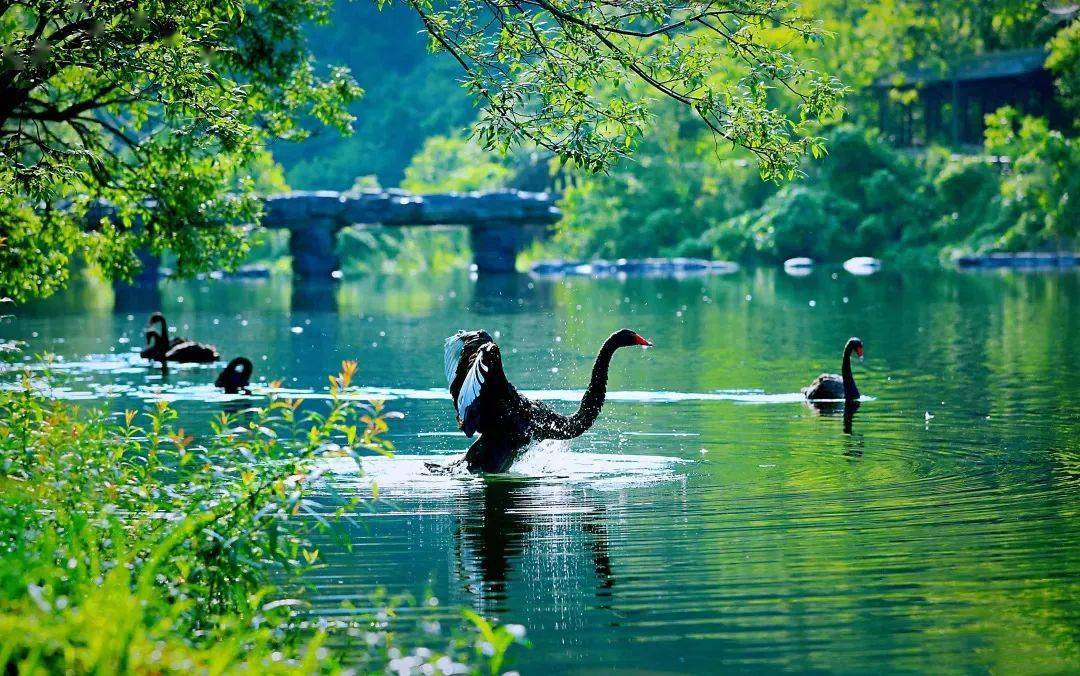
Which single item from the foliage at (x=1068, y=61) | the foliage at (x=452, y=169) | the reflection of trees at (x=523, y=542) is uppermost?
the foliage at (x=1068, y=61)

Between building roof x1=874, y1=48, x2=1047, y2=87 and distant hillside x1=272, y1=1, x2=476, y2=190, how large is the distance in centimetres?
3582

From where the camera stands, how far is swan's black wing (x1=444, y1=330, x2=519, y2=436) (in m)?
14.3

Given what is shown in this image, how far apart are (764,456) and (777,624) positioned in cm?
646

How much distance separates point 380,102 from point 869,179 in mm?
46093

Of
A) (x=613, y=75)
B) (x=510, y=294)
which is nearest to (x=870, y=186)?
(x=510, y=294)

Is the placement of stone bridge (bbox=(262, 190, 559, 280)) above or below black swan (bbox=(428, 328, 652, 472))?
above

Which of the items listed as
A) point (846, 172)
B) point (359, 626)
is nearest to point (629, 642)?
point (359, 626)

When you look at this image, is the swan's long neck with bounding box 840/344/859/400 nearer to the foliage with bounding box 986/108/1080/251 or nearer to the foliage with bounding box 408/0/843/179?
the foliage with bounding box 408/0/843/179

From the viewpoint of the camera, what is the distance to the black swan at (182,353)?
89.5 feet

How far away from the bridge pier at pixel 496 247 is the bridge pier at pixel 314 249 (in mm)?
6086

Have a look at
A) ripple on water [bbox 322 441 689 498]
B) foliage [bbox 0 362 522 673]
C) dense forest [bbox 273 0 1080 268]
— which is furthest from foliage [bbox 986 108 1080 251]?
foliage [bbox 0 362 522 673]

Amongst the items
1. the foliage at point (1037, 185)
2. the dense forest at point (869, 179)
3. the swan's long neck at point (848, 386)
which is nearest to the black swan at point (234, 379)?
the swan's long neck at point (848, 386)

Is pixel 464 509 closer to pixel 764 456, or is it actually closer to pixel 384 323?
pixel 764 456

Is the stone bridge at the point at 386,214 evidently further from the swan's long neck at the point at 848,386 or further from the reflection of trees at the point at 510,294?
the swan's long neck at the point at 848,386
